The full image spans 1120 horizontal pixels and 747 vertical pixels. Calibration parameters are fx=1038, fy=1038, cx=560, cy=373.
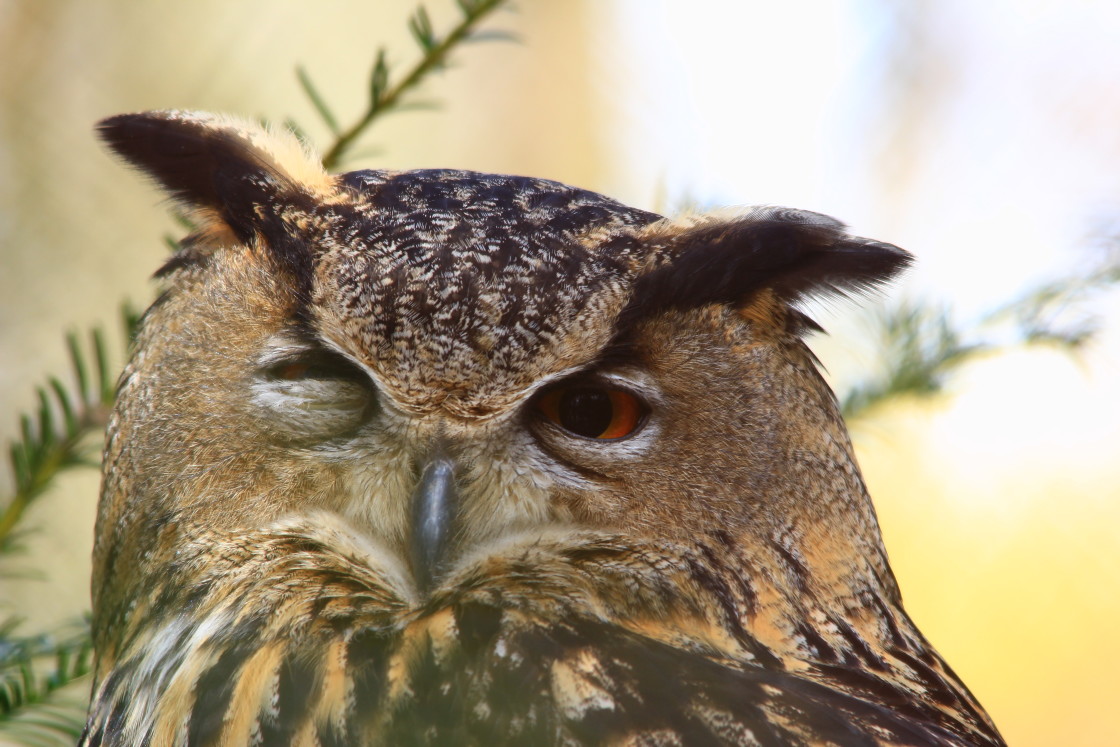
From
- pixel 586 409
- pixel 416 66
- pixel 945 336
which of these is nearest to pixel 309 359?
pixel 586 409

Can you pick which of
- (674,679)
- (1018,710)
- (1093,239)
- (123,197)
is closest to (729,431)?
(674,679)

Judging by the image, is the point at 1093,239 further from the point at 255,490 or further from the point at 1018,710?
the point at 1018,710

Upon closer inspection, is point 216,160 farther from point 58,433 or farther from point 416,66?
point 58,433

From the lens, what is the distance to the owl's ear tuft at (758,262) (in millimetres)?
1192

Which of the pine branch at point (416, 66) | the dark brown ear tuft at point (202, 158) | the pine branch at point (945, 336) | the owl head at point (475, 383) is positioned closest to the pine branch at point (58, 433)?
the owl head at point (475, 383)

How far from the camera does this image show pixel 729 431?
1193 mm

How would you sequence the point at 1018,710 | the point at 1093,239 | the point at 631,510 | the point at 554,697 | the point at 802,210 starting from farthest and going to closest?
1. the point at 1018,710
2. the point at 1093,239
3. the point at 802,210
4. the point at 631,510
5. the point at 554,697

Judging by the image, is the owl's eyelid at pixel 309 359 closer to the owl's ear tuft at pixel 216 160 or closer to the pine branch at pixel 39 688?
the owl's ear tuft at pixel 216 160

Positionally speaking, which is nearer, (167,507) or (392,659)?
(392,659)

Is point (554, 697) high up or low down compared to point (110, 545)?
up

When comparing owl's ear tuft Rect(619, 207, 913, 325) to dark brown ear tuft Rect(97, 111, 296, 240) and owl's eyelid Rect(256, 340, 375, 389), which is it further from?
dark brown ear tuft Rect(97, 111, 296, 240)

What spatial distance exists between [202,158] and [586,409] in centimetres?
62

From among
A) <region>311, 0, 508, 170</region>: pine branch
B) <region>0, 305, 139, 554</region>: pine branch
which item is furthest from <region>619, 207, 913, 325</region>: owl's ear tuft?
<region>0, 305, 139, 554</region>: pine branch

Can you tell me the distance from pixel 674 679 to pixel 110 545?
0.73 m
